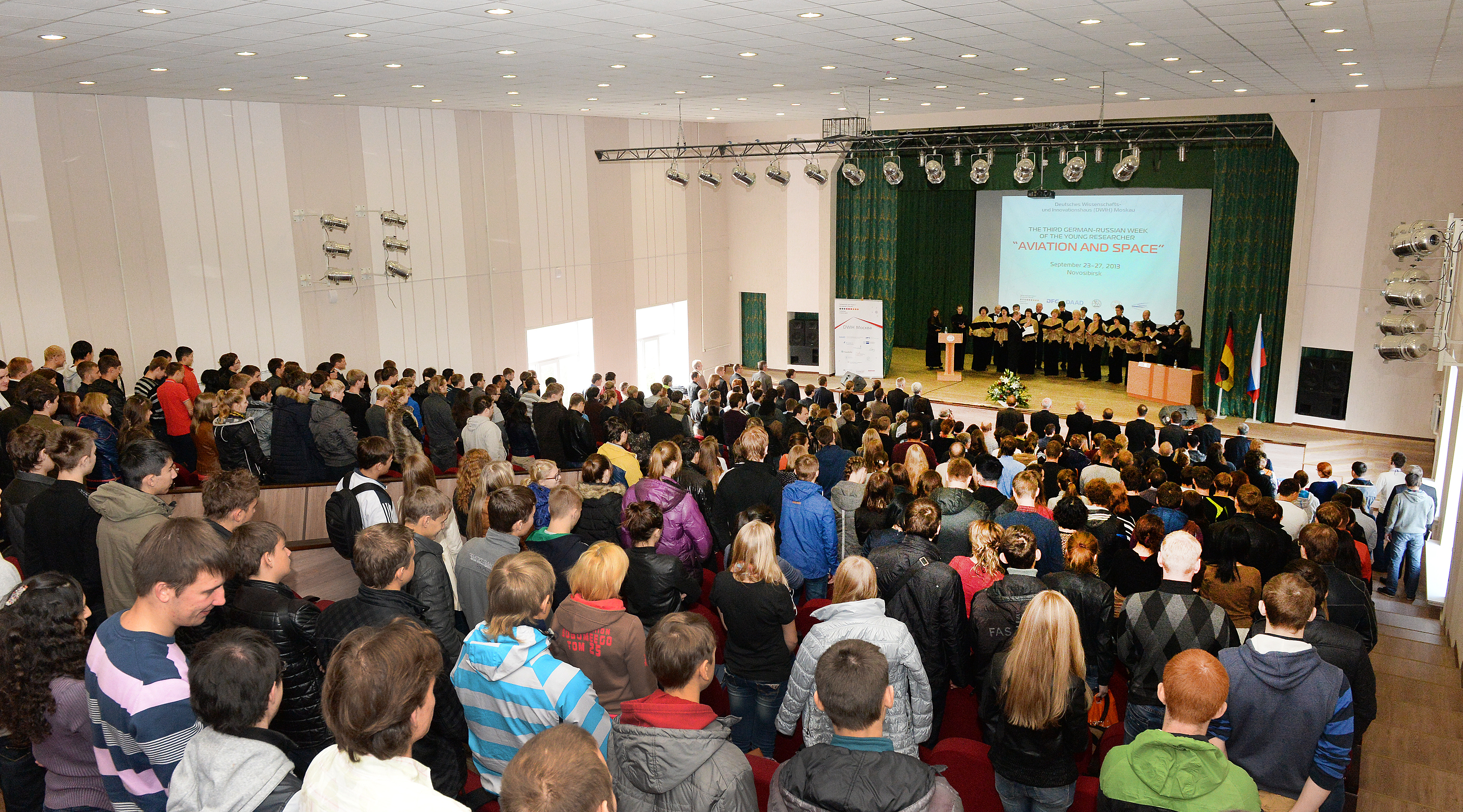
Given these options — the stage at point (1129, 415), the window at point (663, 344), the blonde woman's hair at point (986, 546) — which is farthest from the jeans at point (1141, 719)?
the window at point (663, 344)

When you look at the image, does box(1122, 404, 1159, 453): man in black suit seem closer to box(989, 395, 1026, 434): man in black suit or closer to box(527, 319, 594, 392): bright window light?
box(989, 395, 1026, 434): man in black suit

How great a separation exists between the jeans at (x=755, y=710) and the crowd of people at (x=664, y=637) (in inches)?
0.7

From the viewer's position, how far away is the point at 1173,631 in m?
3.47

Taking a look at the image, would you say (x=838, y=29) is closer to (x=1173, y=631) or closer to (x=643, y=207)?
(x=1173, y=631)

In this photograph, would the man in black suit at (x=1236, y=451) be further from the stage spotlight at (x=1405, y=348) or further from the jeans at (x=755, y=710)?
the jeans at (x=755, y=710)

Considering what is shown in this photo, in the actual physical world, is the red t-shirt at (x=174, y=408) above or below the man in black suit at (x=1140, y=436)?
above

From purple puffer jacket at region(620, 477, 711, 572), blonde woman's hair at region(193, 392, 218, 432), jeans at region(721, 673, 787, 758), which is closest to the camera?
jeans at region(721, 673, 787, 758)

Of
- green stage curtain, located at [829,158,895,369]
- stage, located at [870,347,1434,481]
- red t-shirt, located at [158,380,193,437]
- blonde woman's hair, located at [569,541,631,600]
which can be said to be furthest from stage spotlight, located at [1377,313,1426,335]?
red t-shirt, located at [158,380,193,437]

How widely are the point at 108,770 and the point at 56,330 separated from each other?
893 cm

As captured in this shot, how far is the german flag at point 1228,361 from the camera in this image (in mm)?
14523

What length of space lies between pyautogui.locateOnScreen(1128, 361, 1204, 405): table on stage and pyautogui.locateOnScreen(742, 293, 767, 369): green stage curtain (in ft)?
22.4

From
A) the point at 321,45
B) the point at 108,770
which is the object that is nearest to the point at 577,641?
the point at 108,770

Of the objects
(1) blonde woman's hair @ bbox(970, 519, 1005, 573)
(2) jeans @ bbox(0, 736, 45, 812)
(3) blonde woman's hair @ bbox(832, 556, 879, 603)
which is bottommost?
(2) jeans @ bbox(0, 736, 45, 812)

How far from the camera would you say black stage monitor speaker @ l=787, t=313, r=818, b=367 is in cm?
1825
